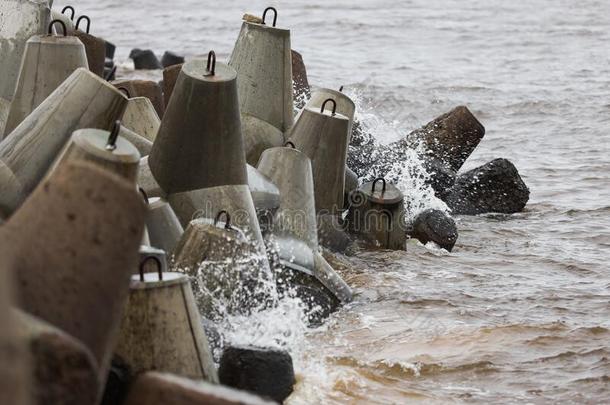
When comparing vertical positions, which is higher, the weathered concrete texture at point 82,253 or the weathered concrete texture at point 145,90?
the weathered concrete texture at point 82,253

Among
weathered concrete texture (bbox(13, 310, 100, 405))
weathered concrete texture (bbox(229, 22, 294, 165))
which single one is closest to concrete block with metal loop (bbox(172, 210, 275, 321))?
weathered concrete texture (bbox(229, 22, 294, 165))

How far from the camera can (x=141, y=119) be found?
693 centimetres

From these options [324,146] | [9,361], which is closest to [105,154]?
[9,361]

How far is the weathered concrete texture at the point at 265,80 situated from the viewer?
296 inches

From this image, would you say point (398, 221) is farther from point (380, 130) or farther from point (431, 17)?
point (431, 17)

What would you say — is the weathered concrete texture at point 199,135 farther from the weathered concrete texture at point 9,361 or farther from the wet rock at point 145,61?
the wet rock at point 145,61

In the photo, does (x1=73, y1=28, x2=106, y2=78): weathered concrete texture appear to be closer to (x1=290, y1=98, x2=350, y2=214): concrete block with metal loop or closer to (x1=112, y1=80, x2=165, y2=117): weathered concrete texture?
(x1=112, y1=80, x2=165, y2=117): weathered concrete texture

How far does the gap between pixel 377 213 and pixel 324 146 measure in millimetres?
591

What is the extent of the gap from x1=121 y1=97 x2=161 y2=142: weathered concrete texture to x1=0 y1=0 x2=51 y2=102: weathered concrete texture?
0.74m

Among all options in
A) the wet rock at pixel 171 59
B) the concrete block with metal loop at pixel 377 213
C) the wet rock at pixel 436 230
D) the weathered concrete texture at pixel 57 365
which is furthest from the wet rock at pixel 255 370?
the wet rock at pixel 171 59

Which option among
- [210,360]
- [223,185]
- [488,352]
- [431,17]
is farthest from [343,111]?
[431,17]

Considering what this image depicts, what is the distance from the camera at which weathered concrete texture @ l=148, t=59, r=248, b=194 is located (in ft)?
19.3

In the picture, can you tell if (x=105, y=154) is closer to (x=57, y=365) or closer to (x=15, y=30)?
(x=57, y=365)

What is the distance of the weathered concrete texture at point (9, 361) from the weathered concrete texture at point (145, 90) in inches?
210
